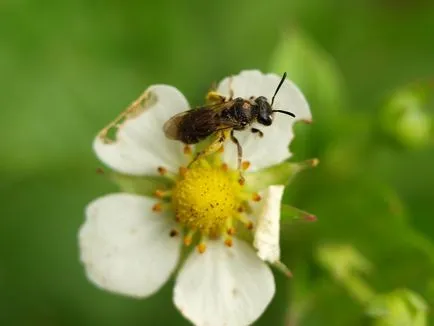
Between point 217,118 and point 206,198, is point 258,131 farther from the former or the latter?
point 206,198

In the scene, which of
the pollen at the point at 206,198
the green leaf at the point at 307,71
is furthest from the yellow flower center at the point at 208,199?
the green leaf at the point at 307,71

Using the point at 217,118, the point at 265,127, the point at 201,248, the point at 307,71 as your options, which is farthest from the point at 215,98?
the point at 307,71

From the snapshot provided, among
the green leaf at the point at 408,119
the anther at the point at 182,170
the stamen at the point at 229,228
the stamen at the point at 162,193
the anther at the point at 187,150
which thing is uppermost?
the green leaf at the point at 408,119

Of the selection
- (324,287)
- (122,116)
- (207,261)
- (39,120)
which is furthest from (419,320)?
(39,120)

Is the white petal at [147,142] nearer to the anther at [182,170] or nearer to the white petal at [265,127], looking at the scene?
the anther at [182,170]

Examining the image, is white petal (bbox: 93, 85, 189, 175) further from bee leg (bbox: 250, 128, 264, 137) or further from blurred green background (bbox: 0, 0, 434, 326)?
blurred green background (bbox: 0, 0, 434, 326)

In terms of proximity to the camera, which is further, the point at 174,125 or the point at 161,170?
the point at 161,170

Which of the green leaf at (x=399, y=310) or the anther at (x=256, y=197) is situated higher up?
the anther at (x=256, y=197)
